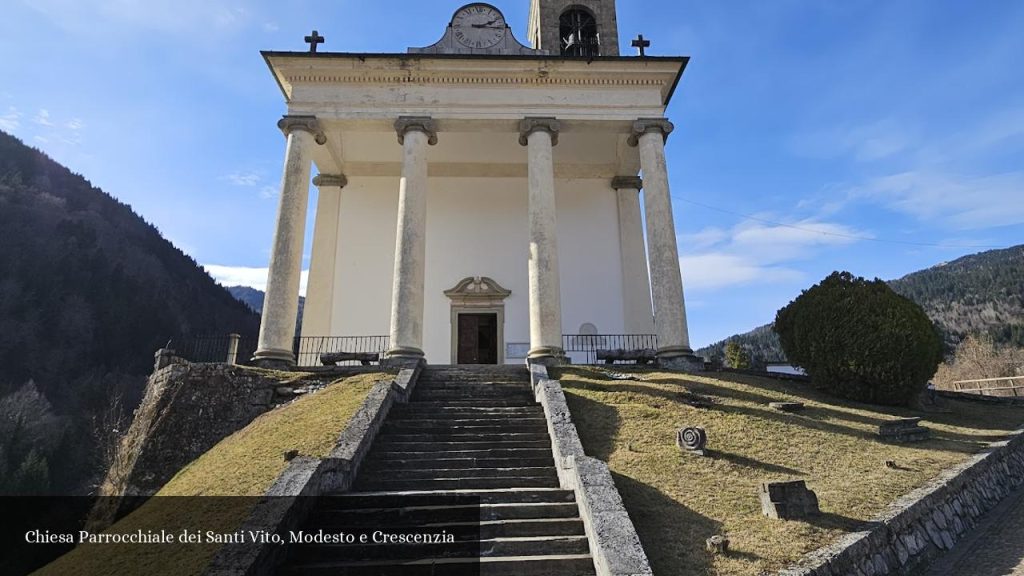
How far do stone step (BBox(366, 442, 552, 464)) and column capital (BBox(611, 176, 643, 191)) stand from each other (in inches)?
541

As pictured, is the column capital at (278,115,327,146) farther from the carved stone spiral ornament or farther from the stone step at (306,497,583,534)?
the carved stone spiral ornament

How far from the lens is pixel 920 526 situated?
6.30 m

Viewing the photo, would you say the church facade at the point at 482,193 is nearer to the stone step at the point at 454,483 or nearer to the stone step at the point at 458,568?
the stone step at the point at 454,483

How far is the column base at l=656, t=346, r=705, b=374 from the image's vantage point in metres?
14.3

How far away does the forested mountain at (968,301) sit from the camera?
70.8m

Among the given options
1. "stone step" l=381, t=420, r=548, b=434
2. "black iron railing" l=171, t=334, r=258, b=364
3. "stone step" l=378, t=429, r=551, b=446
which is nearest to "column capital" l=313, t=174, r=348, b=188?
"black iron railing" l=171, t=334, r=258, b=364

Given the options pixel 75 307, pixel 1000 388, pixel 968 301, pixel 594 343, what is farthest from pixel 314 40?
pixel 968 301

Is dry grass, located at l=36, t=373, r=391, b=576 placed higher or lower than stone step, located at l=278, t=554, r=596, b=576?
higher

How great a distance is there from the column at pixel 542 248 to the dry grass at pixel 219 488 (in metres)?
4.96

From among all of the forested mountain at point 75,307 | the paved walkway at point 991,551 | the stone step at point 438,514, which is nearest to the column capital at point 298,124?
the stone step at point 438,514

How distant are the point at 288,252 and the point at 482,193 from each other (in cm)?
795

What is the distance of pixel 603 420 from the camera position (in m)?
9.63

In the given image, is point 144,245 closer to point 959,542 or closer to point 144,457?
point 144,457

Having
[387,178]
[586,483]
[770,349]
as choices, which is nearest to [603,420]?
[586,483]
